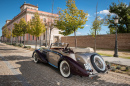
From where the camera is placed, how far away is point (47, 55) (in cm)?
477

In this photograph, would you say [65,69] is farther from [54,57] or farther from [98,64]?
[98,64]

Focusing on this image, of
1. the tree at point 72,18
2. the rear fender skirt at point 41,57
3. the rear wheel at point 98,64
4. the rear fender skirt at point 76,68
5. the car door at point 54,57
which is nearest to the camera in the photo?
the rear fender skirt at point 76,68

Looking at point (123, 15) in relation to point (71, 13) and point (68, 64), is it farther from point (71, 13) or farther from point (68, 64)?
point (68, 64)

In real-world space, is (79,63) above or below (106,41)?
below

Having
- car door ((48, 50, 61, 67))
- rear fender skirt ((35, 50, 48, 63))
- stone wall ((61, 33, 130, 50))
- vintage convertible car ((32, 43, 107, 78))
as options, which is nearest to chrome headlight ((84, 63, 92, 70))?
vintage convertible car ((32, 43, 107, 78))

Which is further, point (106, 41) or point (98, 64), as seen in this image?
point (106, 41)

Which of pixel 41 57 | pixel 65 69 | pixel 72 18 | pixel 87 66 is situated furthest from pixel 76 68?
pixel 72 18

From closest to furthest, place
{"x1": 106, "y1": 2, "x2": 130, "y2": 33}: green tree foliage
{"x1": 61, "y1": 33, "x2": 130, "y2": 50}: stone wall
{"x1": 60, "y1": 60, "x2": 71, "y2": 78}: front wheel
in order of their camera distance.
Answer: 1. {"x1": 60, "y1": 60, "x2": 71, "y2": 78}: front wheel
2. {"x1": 61, "y1": 33, "x2": 130, "y2": 50}: stone wall
3. {"x1": 106, "y1": 2, "x2": 130, "y2": 33}: green tree foliage

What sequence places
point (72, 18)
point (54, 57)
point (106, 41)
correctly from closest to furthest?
1. point (54, 57)
2. point (72, 18)
3. point (106, 41)

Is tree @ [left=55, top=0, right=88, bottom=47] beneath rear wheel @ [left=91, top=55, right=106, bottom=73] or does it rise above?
above

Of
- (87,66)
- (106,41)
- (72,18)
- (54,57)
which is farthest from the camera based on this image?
(106,41)

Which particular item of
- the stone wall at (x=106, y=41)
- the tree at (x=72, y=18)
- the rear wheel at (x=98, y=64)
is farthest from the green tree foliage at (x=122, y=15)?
the rear wheel at (x=98, y=64)

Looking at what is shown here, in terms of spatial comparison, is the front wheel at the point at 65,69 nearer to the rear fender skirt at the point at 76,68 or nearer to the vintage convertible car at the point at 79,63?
the vintage convertible car at the point at 79,63

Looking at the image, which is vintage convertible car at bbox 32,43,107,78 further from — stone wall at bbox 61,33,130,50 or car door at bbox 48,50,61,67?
stone wall at bbox 61,33,130,50
